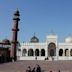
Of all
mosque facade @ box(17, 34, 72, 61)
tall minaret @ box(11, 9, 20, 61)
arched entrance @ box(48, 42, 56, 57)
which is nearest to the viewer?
tall minaret @ box(11, 9, 20, 61)

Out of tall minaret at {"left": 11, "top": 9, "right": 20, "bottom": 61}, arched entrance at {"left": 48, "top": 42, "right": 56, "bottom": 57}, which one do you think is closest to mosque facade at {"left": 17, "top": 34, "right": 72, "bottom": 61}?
arched entrance at {"left": 48, "top": 42, "right": 56, "bottom": 57}

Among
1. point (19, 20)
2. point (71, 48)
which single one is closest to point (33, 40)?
point (71, 48)

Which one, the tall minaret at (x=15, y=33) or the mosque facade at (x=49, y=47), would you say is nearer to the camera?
the tall minaret at (x=15, y=33)

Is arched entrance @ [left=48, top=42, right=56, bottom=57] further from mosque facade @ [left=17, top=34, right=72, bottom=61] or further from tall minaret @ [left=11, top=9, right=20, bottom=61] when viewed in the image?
tall minaret @ [left=11, top=9, right=20, bottom=61]

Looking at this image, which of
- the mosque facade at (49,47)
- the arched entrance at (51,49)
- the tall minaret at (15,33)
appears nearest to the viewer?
the tall minaret at (15,33)

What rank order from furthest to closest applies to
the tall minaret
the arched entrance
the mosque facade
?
1. the arched entrance
2. the mosque facade
3. the tall minaret

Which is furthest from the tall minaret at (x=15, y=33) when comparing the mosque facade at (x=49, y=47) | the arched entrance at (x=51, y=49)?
the arched entrance at (x=51, y=49)

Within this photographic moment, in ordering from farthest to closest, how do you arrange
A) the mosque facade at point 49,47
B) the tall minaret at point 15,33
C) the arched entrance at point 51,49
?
1. the arched entrance at point 51,49
2. the mosque facade at point 49,47
3. the tall minaret at point 15,33

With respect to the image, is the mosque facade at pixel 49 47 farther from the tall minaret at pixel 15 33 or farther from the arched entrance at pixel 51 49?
the tall minaret at pixel 15 33

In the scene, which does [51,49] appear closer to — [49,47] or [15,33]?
[49,47]

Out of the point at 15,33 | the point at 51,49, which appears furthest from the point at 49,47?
the point at 15,33

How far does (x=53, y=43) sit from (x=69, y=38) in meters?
5.24

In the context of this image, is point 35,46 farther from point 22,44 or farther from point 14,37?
point 14,37

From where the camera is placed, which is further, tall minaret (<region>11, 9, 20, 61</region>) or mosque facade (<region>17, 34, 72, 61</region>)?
mosque facade (<region>17, 34, 72, 61</region>)
